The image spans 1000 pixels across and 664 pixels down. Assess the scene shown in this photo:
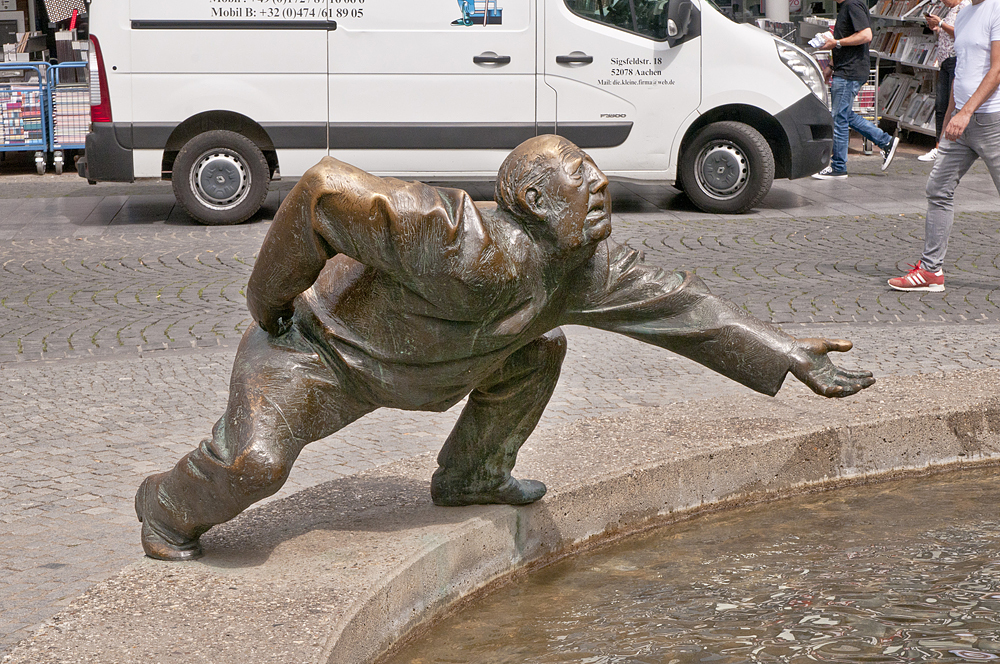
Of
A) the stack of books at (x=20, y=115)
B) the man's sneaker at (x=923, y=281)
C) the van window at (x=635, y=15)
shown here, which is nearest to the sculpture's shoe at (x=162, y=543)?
the man's sneaker at (x=923, y=281)

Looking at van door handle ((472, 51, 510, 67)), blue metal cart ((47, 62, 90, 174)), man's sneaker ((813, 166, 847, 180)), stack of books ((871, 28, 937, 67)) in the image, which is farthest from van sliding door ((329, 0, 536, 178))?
stack of books ((871, 28, 937, 67))

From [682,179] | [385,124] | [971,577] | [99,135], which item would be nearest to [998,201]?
[682,179]

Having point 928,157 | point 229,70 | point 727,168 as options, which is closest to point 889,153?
point 928,157

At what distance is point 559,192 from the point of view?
2.54 meters

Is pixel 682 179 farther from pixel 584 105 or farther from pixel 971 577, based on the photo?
pixel 971 577

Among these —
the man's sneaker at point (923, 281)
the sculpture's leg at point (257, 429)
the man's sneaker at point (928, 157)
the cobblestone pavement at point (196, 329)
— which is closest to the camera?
the sculpture's leg at point (257, 429)

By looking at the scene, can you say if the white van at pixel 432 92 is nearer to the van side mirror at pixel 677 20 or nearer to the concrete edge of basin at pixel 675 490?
the van side mirror at pixel 677 20

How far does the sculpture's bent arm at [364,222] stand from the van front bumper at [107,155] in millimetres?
8438

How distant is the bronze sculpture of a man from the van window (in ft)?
27.1

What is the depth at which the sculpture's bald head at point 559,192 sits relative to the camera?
2.54m

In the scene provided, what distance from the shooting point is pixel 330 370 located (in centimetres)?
282

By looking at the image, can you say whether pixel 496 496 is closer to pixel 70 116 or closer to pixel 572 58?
pixel 572 58

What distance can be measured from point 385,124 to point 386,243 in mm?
8334

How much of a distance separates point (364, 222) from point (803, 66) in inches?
370
